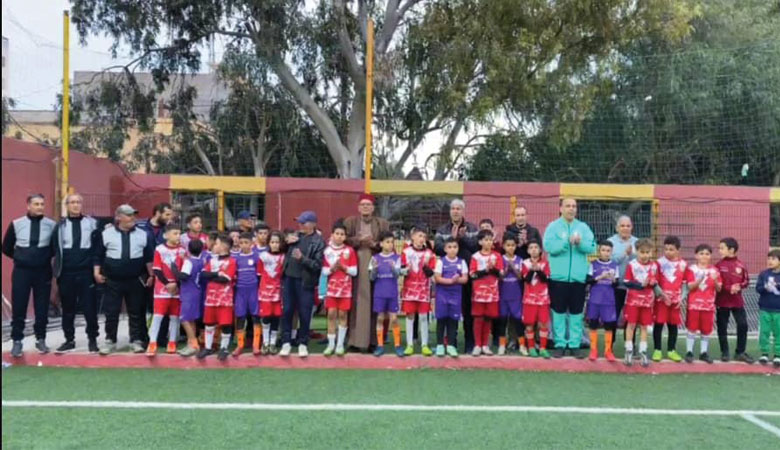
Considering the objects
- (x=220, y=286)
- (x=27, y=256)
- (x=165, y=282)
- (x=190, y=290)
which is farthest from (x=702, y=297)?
(x=27, y=256)

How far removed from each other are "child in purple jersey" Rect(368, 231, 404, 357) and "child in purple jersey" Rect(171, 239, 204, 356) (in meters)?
1.88

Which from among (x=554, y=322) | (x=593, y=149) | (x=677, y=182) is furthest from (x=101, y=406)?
(x=677, y=182)

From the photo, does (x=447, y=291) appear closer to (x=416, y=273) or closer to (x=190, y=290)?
(x=416, y=273)

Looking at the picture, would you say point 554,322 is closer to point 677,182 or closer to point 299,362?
point 299,362

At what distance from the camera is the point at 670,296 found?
712 centimetres

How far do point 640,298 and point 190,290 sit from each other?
4855 millimetres

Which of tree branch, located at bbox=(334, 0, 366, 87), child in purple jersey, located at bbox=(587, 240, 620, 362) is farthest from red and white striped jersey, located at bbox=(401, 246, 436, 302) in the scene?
tree branch, located at bbox=(334, 0, 366, 87)

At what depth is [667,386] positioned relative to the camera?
6.40 m

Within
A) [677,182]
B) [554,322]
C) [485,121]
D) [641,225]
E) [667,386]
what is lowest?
[667,386]

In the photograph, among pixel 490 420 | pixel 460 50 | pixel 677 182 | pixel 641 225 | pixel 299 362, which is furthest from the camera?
pixel 677 182

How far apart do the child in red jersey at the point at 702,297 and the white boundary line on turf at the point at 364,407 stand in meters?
1.76

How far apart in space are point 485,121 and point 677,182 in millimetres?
7018

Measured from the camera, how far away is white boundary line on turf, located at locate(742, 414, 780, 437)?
16.2 feet

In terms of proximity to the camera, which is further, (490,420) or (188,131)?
(188,131)
